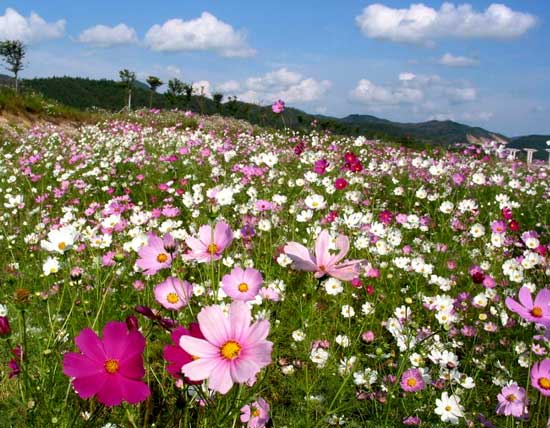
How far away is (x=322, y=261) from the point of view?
938 mm

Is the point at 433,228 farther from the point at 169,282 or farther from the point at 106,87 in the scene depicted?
the point at 106,87

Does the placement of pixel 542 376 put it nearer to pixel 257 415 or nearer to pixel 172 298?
pixel 257 415

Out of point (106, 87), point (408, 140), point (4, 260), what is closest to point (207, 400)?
point (4, 260)

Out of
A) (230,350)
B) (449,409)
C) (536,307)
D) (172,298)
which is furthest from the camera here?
(449,409)

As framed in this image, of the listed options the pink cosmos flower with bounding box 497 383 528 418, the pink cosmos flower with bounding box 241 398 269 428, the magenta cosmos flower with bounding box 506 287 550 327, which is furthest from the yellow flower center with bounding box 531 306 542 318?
the pink cosmos flower with bounding box 241 398 269 428

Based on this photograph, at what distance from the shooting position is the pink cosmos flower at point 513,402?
4.22 ft

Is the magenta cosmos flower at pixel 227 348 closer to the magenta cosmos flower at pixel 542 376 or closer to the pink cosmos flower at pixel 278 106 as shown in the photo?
the magenta cosmos flower at pixel 542 376

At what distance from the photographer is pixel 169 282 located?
109 centimetres

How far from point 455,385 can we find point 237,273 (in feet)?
4.22

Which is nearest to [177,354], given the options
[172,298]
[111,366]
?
[111,366]

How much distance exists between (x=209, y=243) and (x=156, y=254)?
130mm

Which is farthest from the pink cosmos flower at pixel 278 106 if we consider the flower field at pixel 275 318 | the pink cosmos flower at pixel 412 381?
the pink cosmos flower at pixel 412 381

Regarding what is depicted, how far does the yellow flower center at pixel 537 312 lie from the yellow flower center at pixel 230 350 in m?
0.79

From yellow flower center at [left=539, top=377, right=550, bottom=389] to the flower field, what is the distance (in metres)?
0.01
